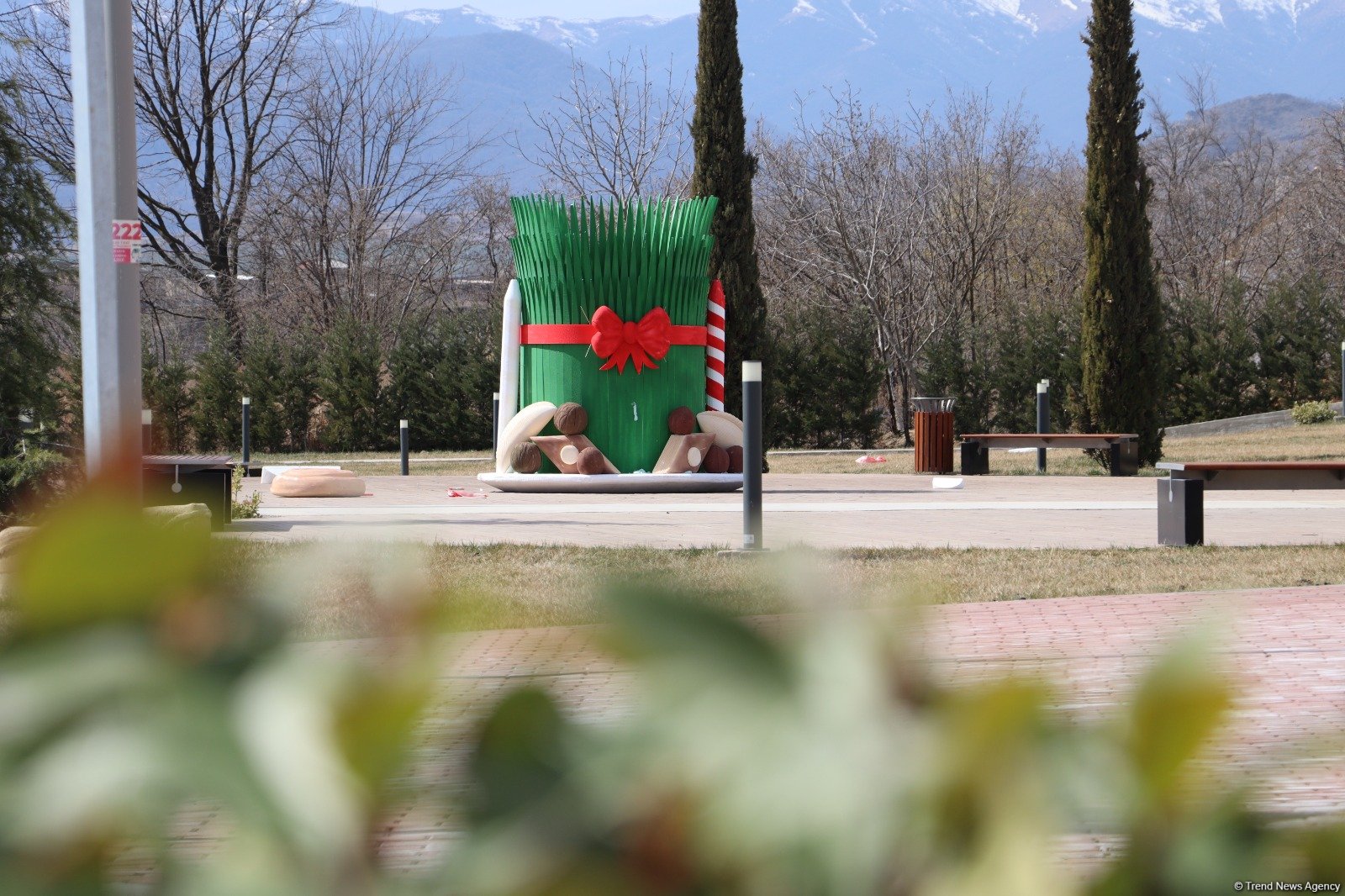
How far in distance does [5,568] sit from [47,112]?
103 ft

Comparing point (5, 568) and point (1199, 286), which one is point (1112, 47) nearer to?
point (5, 568)

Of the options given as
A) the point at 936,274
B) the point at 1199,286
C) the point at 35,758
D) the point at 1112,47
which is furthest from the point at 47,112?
the point at 35,758

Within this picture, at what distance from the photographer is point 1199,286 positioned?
34.7m

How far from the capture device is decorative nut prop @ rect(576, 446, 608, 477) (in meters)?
13.2

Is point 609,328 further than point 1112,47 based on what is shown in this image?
No

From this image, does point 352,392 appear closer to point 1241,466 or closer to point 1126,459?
point 1126,459

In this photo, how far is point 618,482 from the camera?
13.3m

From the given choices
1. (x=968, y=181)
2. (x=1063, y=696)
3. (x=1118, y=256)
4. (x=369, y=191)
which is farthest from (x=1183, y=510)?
(x=369, y=191)

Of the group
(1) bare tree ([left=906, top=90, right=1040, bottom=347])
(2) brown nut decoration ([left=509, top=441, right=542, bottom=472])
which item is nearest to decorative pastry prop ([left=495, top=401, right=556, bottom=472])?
(2) brown nut decoration ([left=509, top=441, right=542, bottom=472])

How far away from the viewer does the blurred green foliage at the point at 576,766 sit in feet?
1.06

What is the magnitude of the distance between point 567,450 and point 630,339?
127 centimetres

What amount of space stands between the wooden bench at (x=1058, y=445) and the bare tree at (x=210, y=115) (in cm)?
1874

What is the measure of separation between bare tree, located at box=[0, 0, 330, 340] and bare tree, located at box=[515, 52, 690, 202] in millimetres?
6229

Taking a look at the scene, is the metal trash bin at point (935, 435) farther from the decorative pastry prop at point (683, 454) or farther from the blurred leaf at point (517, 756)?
the blurred leaf at point (517, 756)
